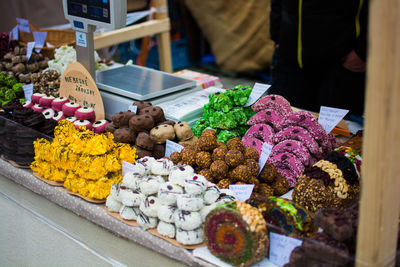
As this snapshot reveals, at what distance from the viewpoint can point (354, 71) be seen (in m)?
2.58

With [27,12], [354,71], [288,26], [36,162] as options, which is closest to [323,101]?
[354,71]

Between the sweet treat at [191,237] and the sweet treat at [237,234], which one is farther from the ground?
the sweet treat at [237,234]

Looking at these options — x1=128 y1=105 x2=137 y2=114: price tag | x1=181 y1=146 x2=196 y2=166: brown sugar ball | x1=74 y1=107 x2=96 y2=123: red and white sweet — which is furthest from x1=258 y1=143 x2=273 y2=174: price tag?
x1=74 y1=107 x2=96 y2=123: red and white sweet

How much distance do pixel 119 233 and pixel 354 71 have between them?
1.84m

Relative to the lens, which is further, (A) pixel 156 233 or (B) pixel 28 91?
(B) pixel 28 91

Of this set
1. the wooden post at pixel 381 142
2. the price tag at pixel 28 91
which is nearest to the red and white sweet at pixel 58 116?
the price tag at pixel 28 91

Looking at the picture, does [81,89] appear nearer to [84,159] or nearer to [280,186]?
[84,159]

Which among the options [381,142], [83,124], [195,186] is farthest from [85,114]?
[381,142]

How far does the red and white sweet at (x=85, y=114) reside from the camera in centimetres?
195

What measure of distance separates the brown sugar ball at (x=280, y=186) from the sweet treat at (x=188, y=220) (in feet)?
1.26

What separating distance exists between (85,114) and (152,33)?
5.88ft

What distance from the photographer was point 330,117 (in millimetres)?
1744

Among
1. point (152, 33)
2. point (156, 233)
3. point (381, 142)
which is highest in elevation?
point (381, 142)

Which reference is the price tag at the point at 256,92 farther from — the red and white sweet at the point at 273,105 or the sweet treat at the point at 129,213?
the sweet treat at the point at 129,213
